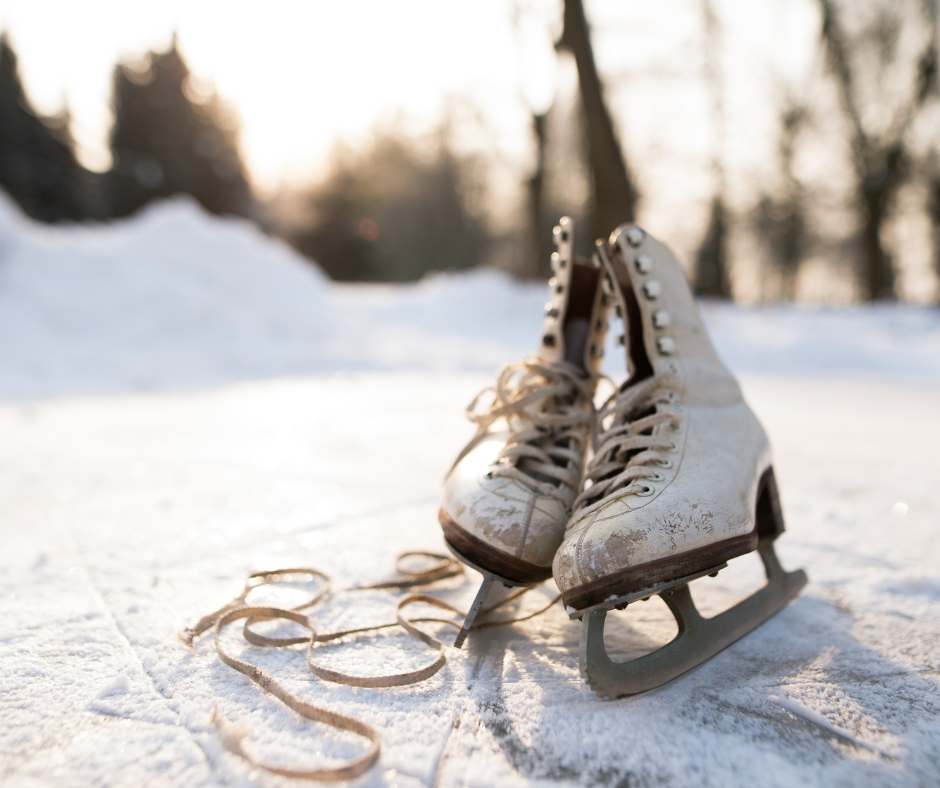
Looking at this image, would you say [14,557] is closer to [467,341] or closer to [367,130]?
[467,341]

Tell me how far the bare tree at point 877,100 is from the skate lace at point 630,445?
13586mm

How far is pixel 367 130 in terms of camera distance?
78.7 ft

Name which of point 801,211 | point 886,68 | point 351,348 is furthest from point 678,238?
point 351,348

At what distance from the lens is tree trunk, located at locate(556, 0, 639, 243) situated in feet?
23.7

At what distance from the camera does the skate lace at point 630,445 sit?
1025mm

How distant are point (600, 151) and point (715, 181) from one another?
9.15 metres

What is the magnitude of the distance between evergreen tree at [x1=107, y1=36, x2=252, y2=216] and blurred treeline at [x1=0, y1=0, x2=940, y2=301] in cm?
5

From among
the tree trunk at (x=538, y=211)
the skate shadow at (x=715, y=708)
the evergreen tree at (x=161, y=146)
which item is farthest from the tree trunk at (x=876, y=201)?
the evergreen tree at (x=161, y=146)

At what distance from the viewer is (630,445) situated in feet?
3.62

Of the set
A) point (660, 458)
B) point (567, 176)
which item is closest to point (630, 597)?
point (660, 458)

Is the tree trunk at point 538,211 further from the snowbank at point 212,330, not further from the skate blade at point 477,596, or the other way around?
the skate blade at point 477,596

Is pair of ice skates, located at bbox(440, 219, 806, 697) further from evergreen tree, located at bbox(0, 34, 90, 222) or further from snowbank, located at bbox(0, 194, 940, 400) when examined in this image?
evergreen tree, located at bbox(0, 34, 90, 222)

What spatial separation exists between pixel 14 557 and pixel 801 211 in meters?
21.3

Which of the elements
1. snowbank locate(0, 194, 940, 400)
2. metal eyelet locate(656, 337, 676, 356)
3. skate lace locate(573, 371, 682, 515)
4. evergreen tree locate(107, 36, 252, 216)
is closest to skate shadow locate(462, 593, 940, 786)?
skate lace locate(573, 371, 682, 515)
